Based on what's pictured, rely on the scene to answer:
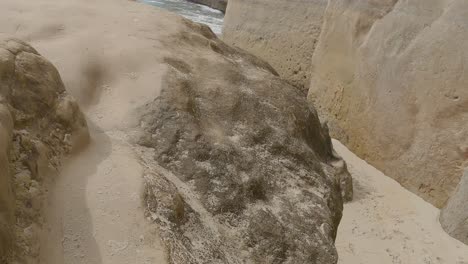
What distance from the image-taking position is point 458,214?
→ 2.93m

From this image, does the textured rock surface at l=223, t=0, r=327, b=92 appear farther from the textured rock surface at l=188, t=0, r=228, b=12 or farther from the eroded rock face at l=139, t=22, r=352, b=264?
the textured rock surface at l=188, t=0, r=228, b=12

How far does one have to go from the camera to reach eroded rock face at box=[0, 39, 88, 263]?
47.6 inches

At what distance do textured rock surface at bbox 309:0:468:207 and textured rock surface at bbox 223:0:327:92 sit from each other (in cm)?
49

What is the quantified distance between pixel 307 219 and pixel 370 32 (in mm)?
2176

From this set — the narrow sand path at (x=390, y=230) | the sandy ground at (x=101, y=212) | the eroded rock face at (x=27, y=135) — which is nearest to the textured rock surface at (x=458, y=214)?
the narrow sand path at (x=390, y=230)

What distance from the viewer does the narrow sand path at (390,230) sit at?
2762 millimetres

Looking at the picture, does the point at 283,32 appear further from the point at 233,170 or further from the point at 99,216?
→ the point at 99,216

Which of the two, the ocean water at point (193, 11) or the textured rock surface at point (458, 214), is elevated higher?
the textured rock surface at point (458, 214)

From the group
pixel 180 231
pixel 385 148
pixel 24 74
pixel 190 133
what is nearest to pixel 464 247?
pixel 385 148

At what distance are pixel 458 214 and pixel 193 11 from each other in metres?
8.48

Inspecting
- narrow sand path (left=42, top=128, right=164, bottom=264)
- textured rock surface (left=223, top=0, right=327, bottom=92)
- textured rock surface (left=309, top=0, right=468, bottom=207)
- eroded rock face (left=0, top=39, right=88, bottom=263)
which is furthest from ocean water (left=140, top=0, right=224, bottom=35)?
narrow sand path (left=42, top=128, right=164, bottom=264)

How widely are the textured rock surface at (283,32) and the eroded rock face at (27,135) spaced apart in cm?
329

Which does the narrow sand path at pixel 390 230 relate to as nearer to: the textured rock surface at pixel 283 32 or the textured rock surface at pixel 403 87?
the textured rock surface at pixel 403 87

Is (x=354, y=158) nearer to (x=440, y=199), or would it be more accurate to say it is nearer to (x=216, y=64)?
(x=440, y=199)
